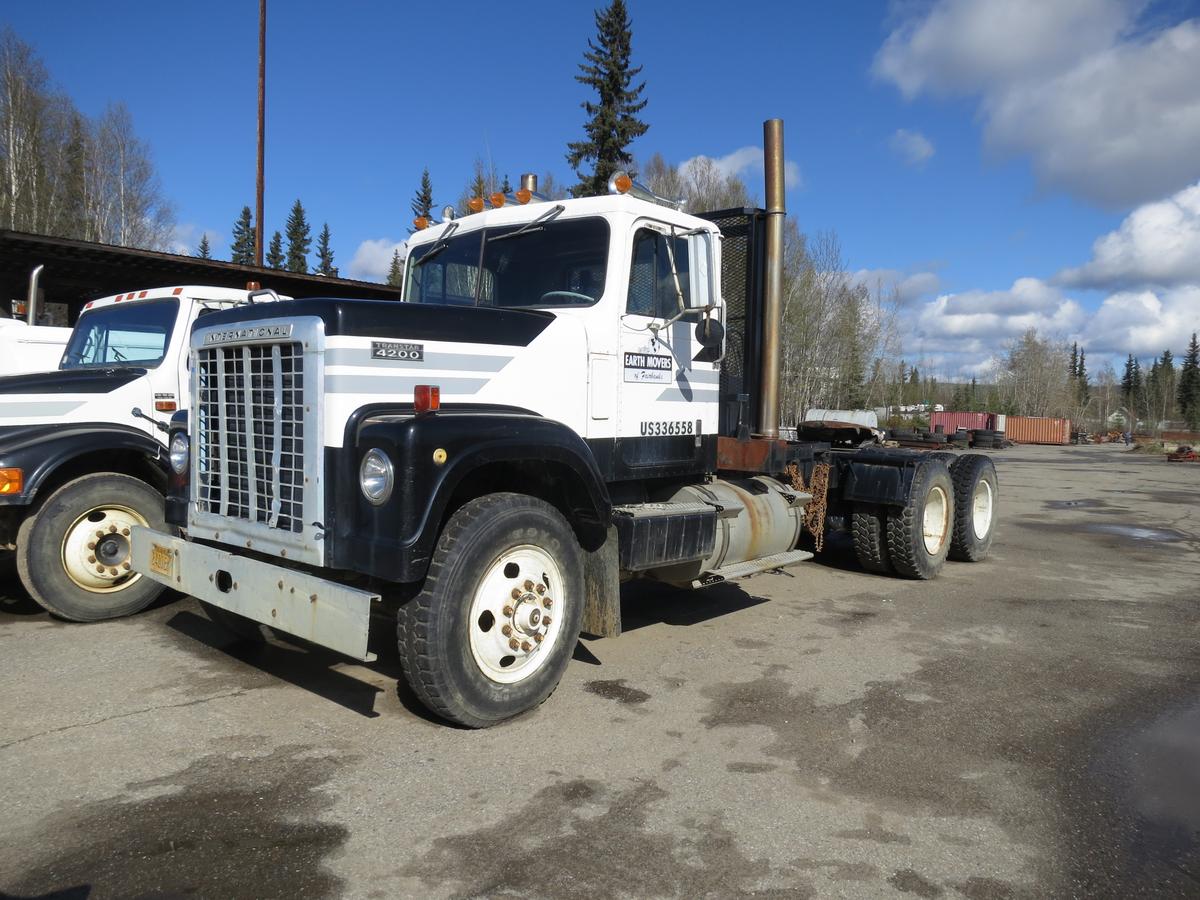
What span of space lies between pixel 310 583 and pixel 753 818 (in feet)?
6.95

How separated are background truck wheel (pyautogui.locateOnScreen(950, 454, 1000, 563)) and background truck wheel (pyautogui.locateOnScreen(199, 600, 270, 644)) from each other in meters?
6.87

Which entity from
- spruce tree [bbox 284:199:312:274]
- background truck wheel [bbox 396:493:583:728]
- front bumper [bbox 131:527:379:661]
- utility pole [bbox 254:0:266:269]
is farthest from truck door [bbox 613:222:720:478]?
spruce tree [bbox 284:199:312:274]

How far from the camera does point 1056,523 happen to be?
12938 mm

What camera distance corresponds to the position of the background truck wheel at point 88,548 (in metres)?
5.66

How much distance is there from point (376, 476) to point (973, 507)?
291 inches

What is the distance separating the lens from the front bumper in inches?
143

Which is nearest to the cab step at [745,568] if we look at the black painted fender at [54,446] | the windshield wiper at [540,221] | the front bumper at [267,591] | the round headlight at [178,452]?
the windshield wiper at [540,221]

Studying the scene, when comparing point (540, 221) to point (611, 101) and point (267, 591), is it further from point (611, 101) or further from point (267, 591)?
point (611, 101)

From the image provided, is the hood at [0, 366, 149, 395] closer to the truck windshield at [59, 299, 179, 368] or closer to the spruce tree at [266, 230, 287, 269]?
the truck windshield at [59, 299, 179, 368]

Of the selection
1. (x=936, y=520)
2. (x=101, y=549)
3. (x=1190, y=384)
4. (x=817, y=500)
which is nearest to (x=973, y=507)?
(x=936, y=520)

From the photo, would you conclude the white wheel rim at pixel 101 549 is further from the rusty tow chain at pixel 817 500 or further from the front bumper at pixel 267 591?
the rusty tow chain at pixel 817 500

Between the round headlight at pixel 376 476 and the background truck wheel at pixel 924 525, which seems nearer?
the round headlight at pixel 376 476

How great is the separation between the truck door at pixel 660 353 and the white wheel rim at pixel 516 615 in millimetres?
1129

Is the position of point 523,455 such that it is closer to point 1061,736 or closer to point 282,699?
point 282,699
